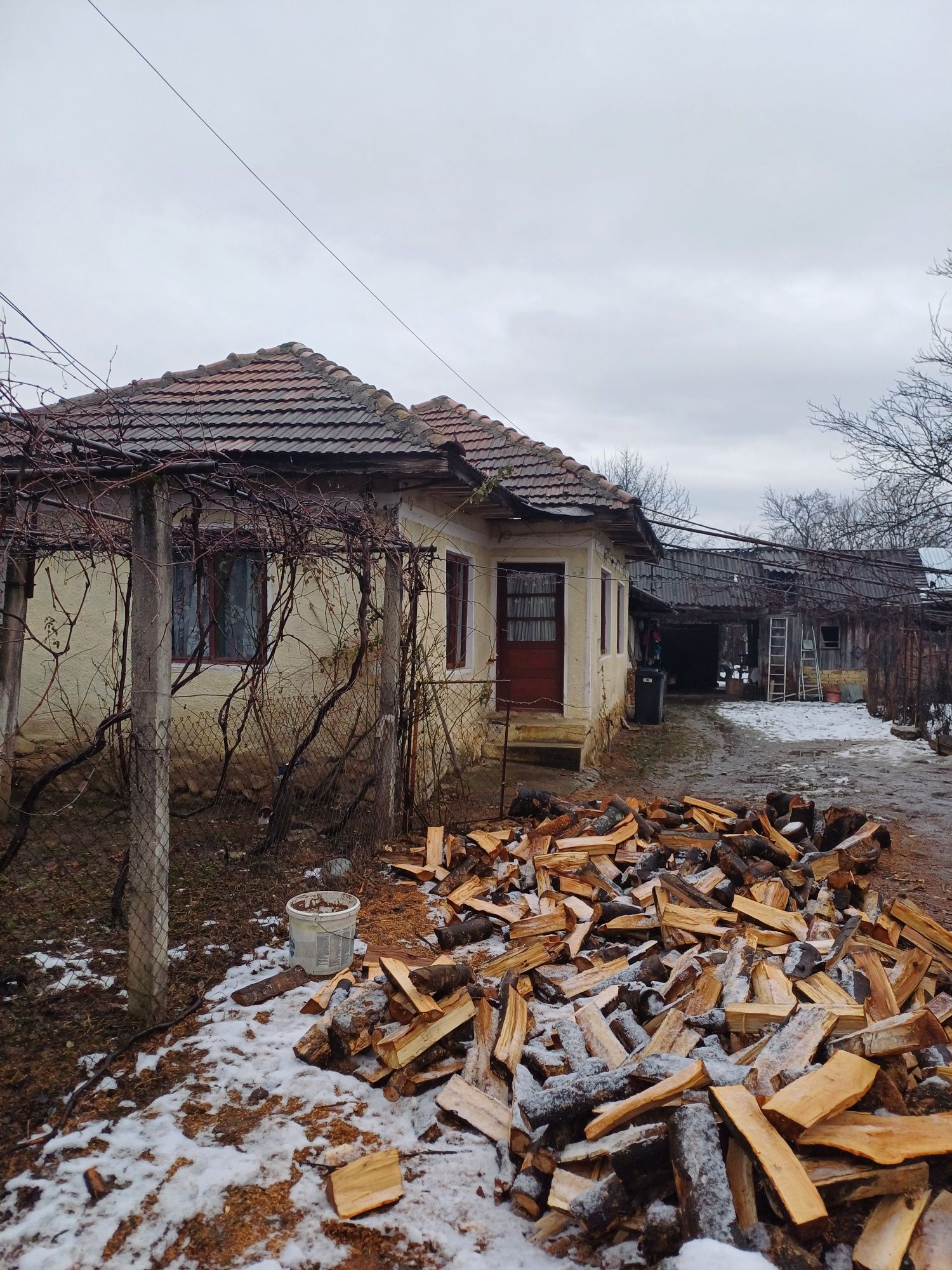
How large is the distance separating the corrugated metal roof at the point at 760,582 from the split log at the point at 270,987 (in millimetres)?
18485

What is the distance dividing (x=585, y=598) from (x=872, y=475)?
6.37 meters

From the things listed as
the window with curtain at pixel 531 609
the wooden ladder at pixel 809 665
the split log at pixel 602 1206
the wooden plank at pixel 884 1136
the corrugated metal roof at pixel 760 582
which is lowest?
→ the split log at pixel 602 1206

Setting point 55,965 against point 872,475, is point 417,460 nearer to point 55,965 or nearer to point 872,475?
point 55,965

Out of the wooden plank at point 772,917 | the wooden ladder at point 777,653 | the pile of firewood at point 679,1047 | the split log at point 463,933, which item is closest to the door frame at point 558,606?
the pile of firewood at point 679,1047

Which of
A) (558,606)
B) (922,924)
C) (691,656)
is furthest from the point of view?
(691,656)

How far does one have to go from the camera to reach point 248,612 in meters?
8.25

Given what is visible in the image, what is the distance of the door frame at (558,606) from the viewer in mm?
11344

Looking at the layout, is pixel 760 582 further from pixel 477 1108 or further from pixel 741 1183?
pixel 741 1183

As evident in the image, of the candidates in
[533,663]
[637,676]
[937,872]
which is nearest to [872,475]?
[637,676]

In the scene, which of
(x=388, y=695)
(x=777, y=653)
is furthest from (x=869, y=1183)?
(x=777, y=653)

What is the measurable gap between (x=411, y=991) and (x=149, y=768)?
4.96ft

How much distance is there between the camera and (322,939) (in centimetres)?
420

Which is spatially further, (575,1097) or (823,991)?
(823,991)

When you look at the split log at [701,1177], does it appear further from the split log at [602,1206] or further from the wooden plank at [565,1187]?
the wooden plank at [565,1187]
